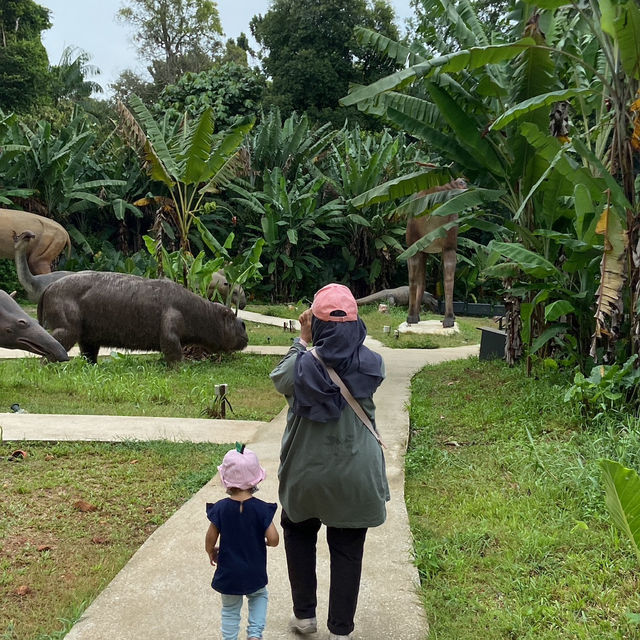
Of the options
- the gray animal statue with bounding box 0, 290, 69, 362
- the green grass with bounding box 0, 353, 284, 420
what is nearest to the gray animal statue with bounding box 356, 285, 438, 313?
the green grass with bounding box 0, 353, 284, 420

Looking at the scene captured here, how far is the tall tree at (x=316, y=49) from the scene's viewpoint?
24938 mm

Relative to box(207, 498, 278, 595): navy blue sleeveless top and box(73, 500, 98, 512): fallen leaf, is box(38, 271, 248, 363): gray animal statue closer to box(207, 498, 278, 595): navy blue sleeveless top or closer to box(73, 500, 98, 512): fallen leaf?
box(73, 500, 98, 512): fallen leaf

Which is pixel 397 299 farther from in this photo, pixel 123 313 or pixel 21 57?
pixel 21 57

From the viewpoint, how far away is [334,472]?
2352 millimetres

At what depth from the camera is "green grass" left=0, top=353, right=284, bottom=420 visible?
613cm

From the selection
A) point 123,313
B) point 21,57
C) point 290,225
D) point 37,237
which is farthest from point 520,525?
point 21,57

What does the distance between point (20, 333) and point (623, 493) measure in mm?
6146

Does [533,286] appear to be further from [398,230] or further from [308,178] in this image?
[308,178]

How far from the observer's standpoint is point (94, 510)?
146 inches

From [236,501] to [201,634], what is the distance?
597 millimetres

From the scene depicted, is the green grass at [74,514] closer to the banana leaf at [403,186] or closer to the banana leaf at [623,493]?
the banana leaf at [623,493]

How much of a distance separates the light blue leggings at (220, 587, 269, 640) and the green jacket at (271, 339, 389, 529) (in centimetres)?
29

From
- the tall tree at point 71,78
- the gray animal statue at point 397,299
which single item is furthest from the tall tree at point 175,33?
the gray animal statue at point 397,299

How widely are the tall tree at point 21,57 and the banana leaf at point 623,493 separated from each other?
962 inches
